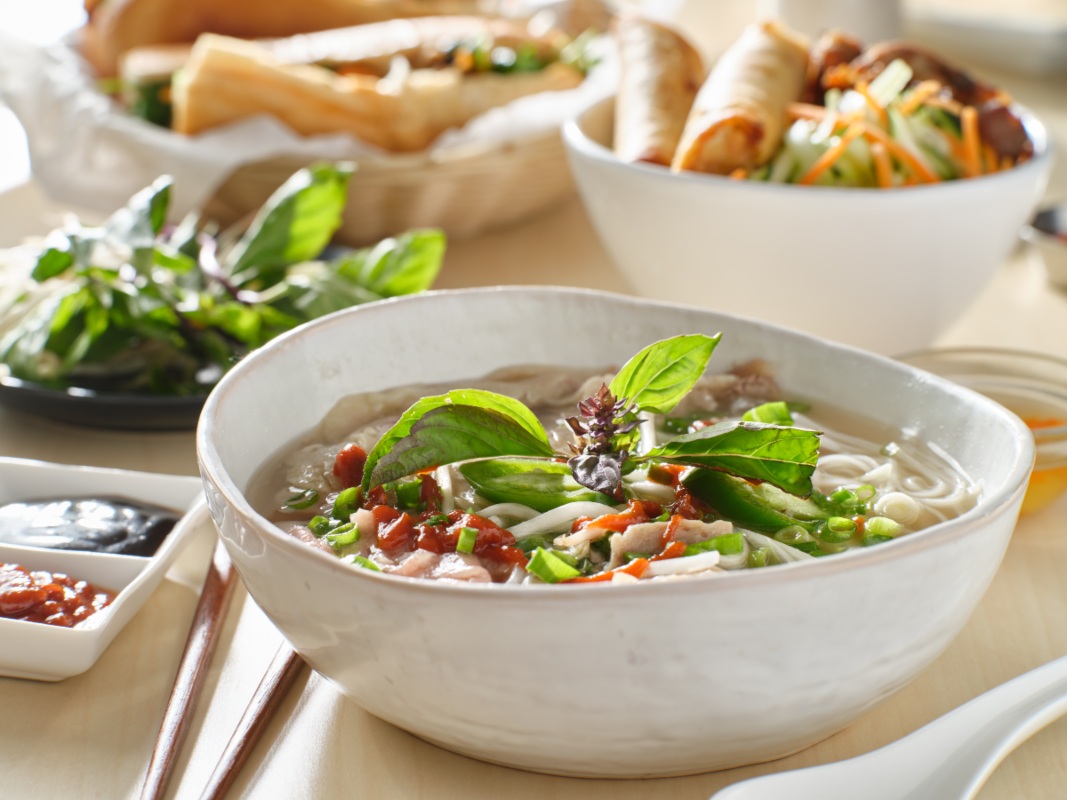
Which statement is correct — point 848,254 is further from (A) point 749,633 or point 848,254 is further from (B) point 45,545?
(B) point 45,545

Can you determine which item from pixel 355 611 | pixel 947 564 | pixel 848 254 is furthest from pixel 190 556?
pixel 848 254

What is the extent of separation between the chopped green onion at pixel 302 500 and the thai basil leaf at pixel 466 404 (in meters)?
0.08

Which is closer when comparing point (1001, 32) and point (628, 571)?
point (628, 571)

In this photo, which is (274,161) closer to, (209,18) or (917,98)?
(209,18)

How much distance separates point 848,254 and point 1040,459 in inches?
19.6

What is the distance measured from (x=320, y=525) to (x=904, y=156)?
1.30m

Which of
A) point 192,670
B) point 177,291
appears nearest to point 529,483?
point 192,670

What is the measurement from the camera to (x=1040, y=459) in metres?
1.54

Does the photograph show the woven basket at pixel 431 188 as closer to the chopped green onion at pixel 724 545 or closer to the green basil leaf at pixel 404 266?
the green basil leaf at pixel 404 266

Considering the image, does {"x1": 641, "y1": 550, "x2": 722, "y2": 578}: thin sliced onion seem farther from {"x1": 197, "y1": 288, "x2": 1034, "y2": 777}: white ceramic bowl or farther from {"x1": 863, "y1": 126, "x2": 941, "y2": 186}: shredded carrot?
{"x1": 863, "y1": 126, "x2": 941, "y2": 186}: shredded carrot

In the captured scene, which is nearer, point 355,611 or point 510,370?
point 355,611

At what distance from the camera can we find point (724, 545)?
1.09 metres

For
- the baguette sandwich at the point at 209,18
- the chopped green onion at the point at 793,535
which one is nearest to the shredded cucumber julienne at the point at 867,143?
the chopped green onion at the point at 793,535

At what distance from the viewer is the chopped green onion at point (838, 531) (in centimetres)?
118
